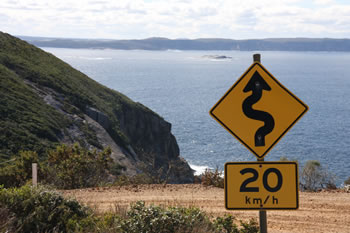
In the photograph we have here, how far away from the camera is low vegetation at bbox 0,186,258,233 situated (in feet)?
19.8

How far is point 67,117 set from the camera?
116ft

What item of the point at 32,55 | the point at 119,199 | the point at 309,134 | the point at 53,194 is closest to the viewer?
the point at 53,194

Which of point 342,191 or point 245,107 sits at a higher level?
point 245,107

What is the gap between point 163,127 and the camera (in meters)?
51.8

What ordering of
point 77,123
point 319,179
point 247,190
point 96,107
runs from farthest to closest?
point 96,107
point 77,123
point 319,179
point 247,190

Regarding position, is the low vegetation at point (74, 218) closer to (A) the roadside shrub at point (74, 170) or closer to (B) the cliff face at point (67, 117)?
(A) the roadside shrub at point (74, 170)

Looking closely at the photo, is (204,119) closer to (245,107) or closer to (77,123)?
(77,123)

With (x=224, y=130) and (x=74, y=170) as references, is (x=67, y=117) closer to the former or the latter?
(x=74, y=170)

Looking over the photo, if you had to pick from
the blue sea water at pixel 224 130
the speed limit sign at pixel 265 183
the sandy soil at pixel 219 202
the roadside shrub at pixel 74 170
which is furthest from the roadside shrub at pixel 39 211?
the blue sea water at pixel 224 130

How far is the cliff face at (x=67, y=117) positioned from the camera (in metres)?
28.2

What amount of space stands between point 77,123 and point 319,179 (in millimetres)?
19707

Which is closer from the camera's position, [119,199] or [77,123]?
[119,199]

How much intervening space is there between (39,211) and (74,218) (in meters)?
0.51

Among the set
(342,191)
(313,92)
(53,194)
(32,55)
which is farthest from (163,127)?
(313,92)
